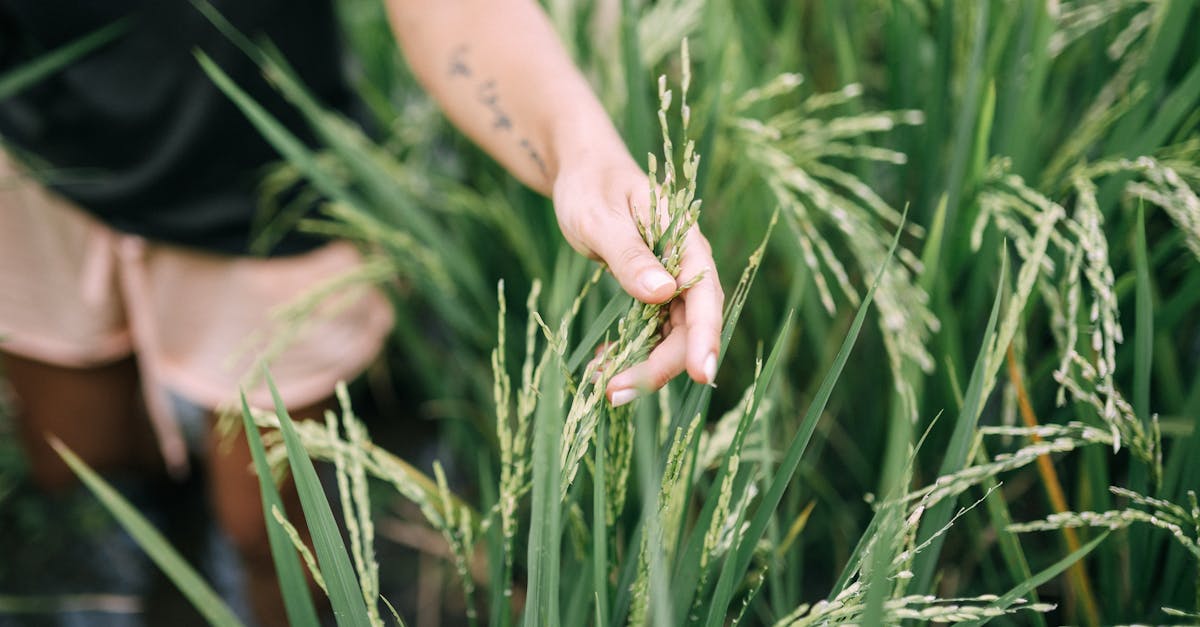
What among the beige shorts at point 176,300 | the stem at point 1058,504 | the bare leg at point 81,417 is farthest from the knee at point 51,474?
the stem at point 1058,504

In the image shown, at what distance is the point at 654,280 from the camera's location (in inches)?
22.6

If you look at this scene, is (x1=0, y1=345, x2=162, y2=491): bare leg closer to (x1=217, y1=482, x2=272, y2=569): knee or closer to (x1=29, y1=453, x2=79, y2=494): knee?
(x1=29, y1=453, x2=79, y2=494): knee

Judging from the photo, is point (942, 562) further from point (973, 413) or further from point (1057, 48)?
point (1057, 48)

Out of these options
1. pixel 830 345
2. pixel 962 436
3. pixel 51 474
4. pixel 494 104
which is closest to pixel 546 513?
pixel 962 436

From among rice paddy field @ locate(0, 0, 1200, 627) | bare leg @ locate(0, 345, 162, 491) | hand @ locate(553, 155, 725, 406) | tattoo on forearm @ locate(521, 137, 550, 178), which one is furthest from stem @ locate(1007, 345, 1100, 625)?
bare leg @ locate(0, 345, 162, 491)

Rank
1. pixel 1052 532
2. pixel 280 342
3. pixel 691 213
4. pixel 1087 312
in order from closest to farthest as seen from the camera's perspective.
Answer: pixel 691 213 < pixel 1087 312 < pixel 280 342 < pixel 1052 532

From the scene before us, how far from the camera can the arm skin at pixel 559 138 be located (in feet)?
1.92

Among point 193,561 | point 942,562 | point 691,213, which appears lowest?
point 193,561

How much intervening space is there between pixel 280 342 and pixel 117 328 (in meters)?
0.54

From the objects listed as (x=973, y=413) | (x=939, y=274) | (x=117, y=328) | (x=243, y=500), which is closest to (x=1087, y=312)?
(x=939, y=274)

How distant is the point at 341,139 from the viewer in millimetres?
1010

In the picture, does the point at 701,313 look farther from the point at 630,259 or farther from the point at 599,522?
the point at 599,522

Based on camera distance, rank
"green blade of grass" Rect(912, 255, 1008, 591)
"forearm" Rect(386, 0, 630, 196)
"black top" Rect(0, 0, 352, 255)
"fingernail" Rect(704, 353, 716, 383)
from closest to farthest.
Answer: "fingernail" Rect(704, 353, 716, 383), "green blade of grass" Rect(912, 255, 1008, 591), "forearm" Rect(386, 0, 630, 196), "black top" Rect(0, 0, 352, 255)

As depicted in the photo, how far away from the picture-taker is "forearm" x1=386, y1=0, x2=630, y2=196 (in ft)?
2.70
